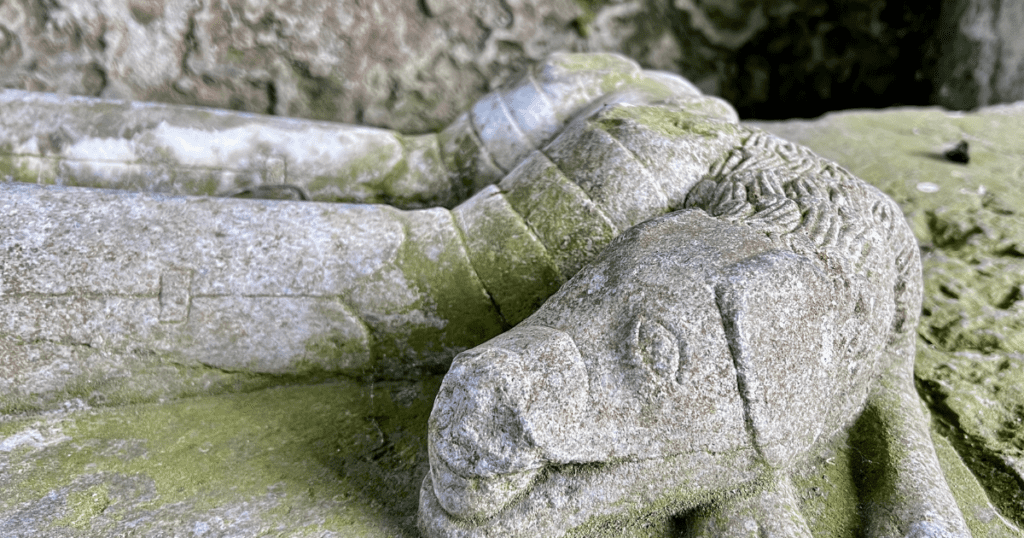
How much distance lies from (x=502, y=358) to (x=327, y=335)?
2.09ft

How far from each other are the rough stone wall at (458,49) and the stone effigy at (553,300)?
72cm

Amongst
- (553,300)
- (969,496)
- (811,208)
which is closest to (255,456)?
(553,300)

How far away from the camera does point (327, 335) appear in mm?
1658

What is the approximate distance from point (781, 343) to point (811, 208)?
44 centimetres

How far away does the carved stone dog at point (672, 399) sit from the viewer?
46.5 inches

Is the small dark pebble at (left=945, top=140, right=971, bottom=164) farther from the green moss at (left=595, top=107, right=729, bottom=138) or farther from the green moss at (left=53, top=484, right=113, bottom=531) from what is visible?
the green moss at (left=53, top=484, right=113, bottom=531)

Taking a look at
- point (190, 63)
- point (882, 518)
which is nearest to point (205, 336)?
point (882, 518)

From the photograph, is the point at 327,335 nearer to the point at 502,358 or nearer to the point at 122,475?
the point at 122,475

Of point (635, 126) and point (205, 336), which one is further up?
point (635, 126)

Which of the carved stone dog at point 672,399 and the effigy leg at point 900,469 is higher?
the carved stone dog at point 672,399

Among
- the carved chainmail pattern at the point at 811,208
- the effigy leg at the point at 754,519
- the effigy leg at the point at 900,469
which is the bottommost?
the effigy leg at the point at 900,469

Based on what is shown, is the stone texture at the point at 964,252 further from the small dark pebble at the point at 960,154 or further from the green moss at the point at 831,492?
the green moss at the point at 831,492

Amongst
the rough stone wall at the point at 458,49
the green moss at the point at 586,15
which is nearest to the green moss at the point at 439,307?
the rough stone wall at the point at 458,49

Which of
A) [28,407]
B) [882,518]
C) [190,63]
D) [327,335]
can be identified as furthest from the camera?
[190,63]
